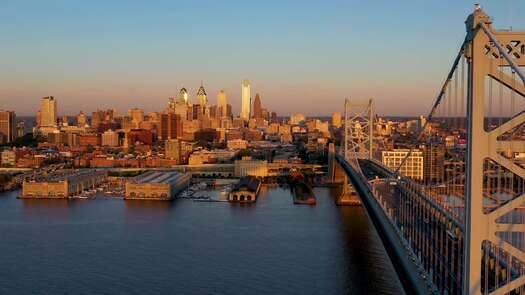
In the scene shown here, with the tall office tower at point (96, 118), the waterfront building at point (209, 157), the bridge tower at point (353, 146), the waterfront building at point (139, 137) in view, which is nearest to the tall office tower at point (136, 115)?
the tall office tower at point (96, 118)

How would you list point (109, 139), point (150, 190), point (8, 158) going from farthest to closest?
point (109, 139), point (8, 158), point (150, 190)

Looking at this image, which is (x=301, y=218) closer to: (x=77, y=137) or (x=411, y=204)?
(x=411, y=204)

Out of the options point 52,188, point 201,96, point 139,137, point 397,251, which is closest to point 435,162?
point 397,251

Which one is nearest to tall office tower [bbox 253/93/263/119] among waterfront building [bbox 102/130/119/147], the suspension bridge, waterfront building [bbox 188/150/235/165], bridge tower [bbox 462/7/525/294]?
waterfront building [bbox 102/130/119/147]

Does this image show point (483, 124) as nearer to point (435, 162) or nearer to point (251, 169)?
point (435, 162)

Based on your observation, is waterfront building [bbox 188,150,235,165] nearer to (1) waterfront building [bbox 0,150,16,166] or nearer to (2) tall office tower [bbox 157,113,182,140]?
(1) waterfront building [bbox 0,150,16,166]
